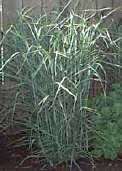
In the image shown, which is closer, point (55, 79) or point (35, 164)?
point (55, 79)

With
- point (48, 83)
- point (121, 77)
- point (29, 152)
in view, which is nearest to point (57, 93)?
point (48, 83)

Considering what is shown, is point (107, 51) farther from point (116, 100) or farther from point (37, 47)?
point (37, 47)

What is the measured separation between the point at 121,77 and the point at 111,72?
0.11 meters

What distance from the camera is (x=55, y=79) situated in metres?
3.74

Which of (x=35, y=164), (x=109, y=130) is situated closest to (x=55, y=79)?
(x=109, y=130)

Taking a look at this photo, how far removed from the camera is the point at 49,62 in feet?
12.1

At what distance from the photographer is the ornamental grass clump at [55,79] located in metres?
3.73

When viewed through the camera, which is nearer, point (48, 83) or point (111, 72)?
point (48, 83)

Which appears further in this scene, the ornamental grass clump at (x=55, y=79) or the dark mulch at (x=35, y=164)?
the dark mulch at (x=35, y=164)

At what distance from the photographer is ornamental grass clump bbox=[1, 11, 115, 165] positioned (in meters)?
3.73

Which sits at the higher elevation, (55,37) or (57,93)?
(55,37)

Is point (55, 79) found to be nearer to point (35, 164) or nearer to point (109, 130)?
point (109, 130)

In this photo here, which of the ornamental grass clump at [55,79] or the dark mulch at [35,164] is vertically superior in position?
the ornamental grass clump at [55,79]

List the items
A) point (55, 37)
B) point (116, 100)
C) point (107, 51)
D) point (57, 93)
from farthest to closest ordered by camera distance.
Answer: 1. point (107, 51)
2. point (116, 100)
3. point (55, 37)
4. point (57, 93)
